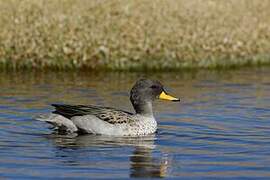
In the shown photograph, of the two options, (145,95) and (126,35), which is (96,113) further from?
(126,35)

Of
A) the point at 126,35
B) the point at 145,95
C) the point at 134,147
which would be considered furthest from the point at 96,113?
the point at 126,35

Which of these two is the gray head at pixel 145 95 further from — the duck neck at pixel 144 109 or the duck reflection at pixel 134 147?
the duck reflection at pixel 134 147

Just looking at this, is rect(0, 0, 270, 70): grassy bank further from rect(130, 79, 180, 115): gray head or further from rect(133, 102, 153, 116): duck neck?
rect(133, 102, 153, 116): duck neck

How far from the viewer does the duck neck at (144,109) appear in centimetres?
1613

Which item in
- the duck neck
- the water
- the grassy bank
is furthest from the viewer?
the grassy bank

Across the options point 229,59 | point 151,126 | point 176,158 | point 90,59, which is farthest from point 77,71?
point 176,158

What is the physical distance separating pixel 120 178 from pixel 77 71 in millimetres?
11921

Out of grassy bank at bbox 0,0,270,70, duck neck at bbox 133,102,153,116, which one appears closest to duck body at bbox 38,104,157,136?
duck neck at bbox 133,102,153,116

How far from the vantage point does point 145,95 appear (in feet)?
53.5

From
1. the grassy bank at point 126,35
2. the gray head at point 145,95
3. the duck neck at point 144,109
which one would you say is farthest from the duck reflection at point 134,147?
the grassy bank at point 126,35

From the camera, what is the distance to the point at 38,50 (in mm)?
23656

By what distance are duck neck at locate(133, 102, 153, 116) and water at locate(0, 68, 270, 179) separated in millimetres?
326

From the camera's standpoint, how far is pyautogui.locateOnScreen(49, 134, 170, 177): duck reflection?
12703mm

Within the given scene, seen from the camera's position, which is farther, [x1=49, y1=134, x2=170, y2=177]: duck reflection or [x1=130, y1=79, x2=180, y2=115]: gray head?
[x1=130, y1=79, x2=180, y2=115]: gray head
